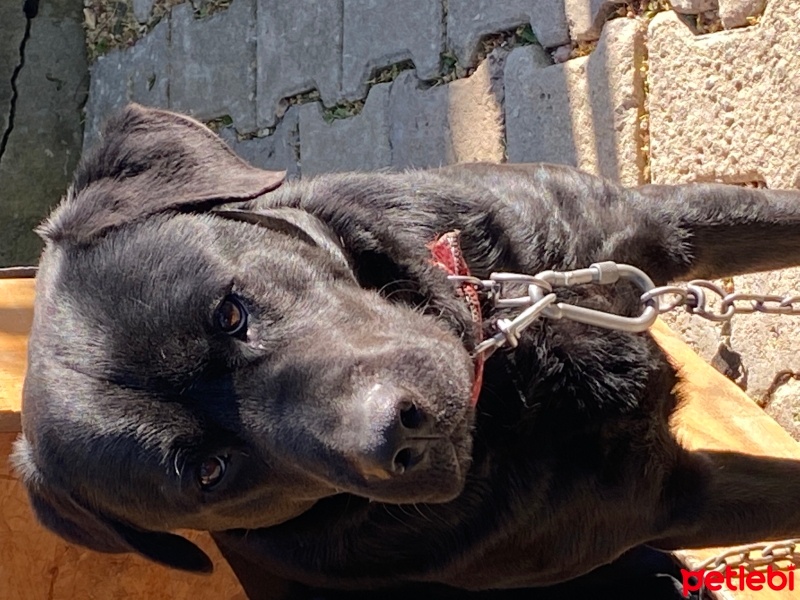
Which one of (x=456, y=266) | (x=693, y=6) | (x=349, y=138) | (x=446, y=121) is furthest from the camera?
(x=349, y=138)

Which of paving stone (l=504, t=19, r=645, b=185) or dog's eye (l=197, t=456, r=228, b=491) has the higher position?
paving stone (l=504, t=19, r=645, b=185)

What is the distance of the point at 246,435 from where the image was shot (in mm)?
1956

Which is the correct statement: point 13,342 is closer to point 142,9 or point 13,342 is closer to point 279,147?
point 279,147

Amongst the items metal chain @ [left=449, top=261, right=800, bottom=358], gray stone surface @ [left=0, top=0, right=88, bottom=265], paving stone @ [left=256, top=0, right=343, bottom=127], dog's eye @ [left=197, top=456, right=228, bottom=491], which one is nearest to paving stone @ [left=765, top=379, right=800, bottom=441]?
metal chain @ [left=449, top=261, right=800, bottom=358]

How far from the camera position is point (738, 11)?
9.89 feet

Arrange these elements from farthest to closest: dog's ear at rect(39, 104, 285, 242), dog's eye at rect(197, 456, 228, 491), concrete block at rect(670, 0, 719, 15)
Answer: concrete block at rect(670, 0, 719, 15)
dog's ear at rect(39, 104, 285, 242)
dog's eye at rect(197, 456, 228, 491)

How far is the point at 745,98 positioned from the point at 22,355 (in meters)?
2.04

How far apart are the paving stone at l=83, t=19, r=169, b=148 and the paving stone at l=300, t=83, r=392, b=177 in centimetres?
118

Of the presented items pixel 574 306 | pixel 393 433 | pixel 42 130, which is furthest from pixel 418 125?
pixel 393 433

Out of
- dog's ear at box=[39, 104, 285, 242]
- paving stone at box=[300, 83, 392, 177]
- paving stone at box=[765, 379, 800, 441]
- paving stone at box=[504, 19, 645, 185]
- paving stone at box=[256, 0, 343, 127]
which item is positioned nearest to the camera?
dog's ear at box=[39, 104, 285, 242]

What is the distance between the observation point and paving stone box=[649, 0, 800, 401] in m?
2.91

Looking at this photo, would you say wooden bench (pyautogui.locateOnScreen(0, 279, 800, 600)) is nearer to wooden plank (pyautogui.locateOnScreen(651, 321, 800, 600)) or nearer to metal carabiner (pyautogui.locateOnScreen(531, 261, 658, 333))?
wooden plank (pyautogui.locateOnScreen(651, 321, 800, 600))

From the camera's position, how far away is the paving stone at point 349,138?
453 cm

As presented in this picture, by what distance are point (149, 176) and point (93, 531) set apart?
69 centimetres
